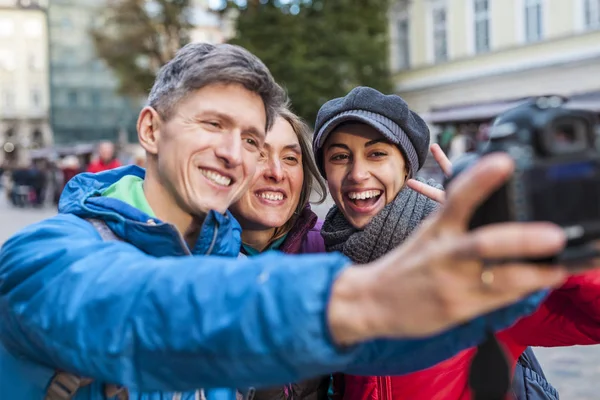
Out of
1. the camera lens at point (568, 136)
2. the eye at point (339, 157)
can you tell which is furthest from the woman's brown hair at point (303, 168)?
the camera lens at point (568, 136)

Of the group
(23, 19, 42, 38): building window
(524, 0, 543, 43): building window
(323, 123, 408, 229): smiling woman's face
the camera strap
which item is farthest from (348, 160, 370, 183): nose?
(23, 19, 42, 38): building window

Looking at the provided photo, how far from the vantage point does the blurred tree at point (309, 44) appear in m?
21.5

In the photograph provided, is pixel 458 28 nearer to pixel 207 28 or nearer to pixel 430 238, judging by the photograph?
pixel 430 238

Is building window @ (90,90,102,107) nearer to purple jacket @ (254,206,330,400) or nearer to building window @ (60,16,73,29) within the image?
building window @ (60,16,73,29)

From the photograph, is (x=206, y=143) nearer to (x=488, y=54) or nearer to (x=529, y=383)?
(x=529, y=383)

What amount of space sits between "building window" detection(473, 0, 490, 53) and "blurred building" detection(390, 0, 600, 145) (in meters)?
0.03

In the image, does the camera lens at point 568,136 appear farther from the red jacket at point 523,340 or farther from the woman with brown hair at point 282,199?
the woman with brown hair at point 282,199

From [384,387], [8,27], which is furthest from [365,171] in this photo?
[8,27]

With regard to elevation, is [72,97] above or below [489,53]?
above

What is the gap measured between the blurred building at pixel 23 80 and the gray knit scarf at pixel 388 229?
7040 cm

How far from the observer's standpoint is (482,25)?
22094mm

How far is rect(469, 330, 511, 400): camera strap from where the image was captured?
42.2 inches

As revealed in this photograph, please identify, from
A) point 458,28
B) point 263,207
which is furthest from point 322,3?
point 263,207

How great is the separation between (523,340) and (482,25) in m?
21.8
